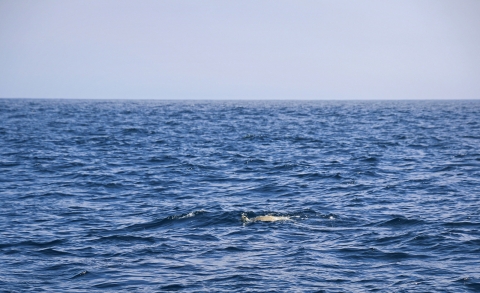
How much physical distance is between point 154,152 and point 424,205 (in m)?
25.3

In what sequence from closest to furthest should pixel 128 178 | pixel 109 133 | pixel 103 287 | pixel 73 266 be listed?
pixel 103 287 < pixel 73 266 < pixel 128 178 < pixel 109 133

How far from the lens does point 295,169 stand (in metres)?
35.7

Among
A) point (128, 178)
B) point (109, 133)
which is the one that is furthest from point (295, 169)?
point (109, 133)

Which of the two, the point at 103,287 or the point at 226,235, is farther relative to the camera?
the point at 226,235

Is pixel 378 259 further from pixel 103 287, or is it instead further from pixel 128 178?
pixel 128 178

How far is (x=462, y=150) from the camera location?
44875mm

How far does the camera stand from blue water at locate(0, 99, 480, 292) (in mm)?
15398

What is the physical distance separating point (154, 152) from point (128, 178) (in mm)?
12702

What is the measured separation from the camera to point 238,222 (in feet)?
71.1

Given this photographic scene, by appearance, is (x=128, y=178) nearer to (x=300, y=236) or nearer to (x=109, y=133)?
(x=300, y=236)

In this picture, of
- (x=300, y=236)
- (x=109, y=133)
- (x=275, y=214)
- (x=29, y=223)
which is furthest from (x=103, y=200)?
(x=109, y=133)

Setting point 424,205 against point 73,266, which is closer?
point 73,266

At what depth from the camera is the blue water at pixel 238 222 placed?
50.5ft

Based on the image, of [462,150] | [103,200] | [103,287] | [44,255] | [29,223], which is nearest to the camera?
[103,287]
